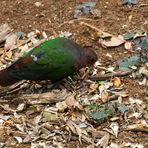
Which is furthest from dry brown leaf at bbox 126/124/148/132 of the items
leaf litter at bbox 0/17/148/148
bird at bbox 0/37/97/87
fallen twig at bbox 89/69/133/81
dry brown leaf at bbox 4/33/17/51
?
dry brown leaf at bbox 4/33/17/51

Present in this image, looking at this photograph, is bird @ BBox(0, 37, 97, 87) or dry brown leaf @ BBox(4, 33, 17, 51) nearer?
bird @ BBox(0, 37, 97, 87)

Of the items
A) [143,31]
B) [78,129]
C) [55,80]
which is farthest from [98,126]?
[143,31]

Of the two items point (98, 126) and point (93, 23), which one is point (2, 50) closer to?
point (93, 23)

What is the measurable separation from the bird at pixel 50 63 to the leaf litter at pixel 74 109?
0.49ft

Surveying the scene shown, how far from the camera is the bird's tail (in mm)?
4770

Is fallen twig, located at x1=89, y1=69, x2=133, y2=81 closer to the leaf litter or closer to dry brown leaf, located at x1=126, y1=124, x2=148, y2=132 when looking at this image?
the leaf litter

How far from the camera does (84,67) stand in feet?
16.1

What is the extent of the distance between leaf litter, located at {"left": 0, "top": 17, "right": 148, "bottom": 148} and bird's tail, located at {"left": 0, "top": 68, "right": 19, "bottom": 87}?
106mm

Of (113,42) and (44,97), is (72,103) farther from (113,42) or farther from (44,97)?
(113,42)

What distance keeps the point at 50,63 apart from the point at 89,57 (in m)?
0.38

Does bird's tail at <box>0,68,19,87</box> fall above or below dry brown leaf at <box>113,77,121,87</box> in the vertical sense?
above

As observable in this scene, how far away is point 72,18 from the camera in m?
5.59

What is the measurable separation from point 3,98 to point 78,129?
2.66 feet

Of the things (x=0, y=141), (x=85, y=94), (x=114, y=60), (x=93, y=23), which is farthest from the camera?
(x=93, y=23)
